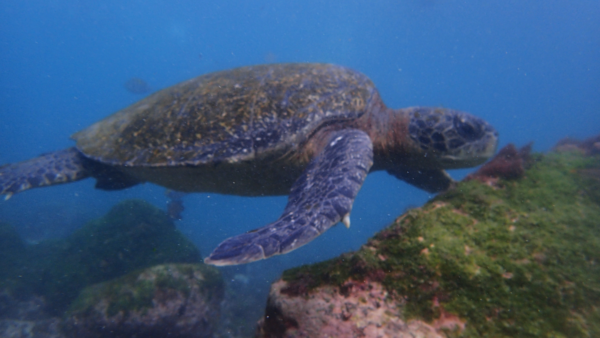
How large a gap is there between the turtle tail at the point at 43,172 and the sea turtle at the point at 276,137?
23 mm

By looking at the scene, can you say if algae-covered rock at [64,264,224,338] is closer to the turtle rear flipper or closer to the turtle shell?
the turtle rear flipper

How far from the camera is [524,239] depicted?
6.47 ft

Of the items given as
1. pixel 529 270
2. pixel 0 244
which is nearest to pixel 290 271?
pixel 529 270

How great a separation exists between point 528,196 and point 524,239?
2.94 ft

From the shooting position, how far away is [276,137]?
12.4ft

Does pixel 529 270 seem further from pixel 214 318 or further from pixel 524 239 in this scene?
pixel 214 318

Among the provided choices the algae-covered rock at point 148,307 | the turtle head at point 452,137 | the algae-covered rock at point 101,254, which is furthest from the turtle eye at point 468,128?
the algae-covered rock at point 101,254

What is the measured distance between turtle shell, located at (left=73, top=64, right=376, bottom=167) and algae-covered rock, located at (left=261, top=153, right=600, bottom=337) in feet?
7.07

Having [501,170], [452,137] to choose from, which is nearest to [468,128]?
[452,137]

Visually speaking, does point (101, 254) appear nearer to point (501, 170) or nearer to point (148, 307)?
point (148, 307)

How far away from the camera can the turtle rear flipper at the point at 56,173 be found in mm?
4930

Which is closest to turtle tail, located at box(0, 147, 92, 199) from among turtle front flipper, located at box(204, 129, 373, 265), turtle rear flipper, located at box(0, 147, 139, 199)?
turtle rear flipper, located at box(0, 147, 139, 199)

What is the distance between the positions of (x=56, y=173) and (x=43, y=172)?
327 millimetres

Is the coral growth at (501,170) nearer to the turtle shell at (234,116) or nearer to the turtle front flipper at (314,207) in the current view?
the turtle front flipper at (314,207)
